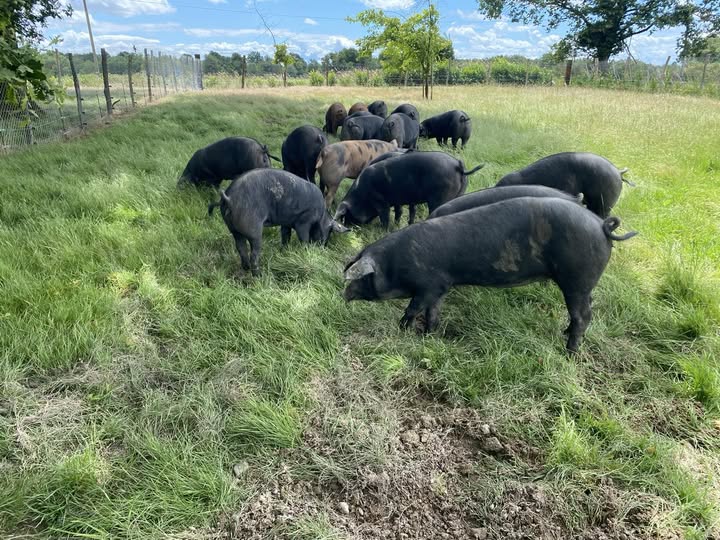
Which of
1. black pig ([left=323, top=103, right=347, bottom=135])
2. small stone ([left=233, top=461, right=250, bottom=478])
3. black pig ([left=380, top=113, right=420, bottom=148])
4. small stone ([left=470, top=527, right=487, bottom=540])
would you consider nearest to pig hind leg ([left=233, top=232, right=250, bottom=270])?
small stone ([left=233, top=461, right=250, bottom=478])

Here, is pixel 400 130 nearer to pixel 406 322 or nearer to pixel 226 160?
pixel 226 160

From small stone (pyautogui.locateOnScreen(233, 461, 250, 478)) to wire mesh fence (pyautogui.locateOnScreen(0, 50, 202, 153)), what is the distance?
857 centimetres

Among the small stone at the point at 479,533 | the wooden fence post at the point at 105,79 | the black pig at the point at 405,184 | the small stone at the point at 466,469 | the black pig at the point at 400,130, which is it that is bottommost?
the small stone at the point at 479,533

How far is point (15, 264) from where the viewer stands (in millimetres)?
4125

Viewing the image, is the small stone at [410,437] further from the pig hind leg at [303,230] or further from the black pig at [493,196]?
the pig hind leg at [303,230]

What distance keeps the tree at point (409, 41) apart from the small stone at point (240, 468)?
67.3ft

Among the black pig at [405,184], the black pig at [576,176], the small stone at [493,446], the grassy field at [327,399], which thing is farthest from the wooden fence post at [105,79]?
the small stone at [493,446]

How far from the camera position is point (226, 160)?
6.63 metres

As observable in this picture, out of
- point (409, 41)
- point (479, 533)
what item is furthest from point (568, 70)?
point (479, 533)

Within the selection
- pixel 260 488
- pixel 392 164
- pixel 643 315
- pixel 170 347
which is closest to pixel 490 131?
pixel 392 164

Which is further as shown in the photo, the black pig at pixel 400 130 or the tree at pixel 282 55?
the tree at pixel 282 55

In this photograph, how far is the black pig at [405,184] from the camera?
518 cm

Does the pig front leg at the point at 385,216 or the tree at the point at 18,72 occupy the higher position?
the tree at the point at 18,72

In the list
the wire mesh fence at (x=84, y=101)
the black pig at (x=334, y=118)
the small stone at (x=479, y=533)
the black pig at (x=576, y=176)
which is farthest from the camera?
the black pig at (x=334, y=118)
